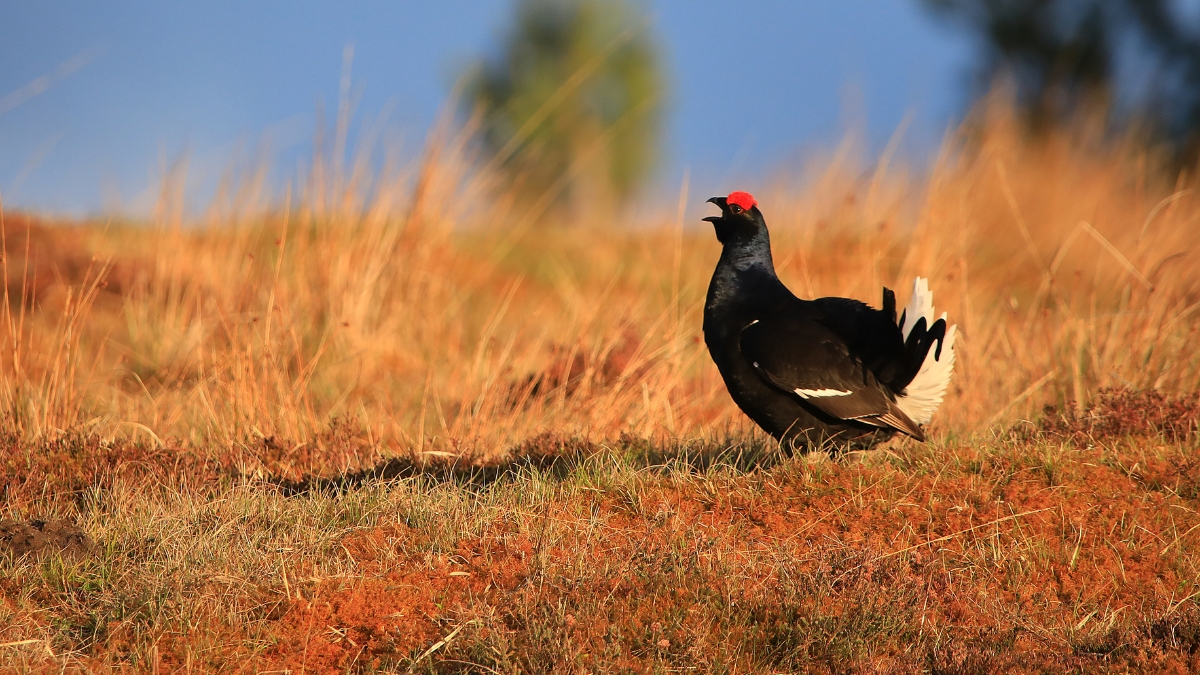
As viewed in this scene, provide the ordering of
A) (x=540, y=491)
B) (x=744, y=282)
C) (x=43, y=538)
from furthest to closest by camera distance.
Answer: (x=744, y=282) < (x=540, y=491) < (x=43, y=538)


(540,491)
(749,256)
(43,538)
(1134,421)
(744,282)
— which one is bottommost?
(43,538)

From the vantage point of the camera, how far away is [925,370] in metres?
4.39

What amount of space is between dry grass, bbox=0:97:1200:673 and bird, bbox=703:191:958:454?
182 mm

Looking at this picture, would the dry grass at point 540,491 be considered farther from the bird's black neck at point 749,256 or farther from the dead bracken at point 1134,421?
the bird's black neck at point 749,256

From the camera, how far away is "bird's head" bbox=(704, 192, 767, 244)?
4676 mm

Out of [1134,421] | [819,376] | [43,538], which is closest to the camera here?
[43,538]

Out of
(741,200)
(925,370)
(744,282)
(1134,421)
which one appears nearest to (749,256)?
(744,282)

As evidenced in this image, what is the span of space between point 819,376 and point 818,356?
0.28 feet

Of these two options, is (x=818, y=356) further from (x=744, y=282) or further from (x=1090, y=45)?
(x=1090, y=45)

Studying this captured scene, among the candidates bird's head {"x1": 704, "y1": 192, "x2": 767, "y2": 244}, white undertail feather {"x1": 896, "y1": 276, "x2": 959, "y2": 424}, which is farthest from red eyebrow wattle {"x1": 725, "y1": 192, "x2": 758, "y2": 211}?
white undertail feather {"x1": 896, "y1": 276, "x2": 959, "y2": 424}

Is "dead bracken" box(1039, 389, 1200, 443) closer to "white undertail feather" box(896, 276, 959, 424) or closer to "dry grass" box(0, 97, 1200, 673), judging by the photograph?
"dry grass" box(0, 97, 1200, 673)

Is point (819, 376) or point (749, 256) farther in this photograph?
point (749, 256)

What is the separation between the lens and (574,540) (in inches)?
140

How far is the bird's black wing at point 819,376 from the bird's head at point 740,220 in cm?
50
